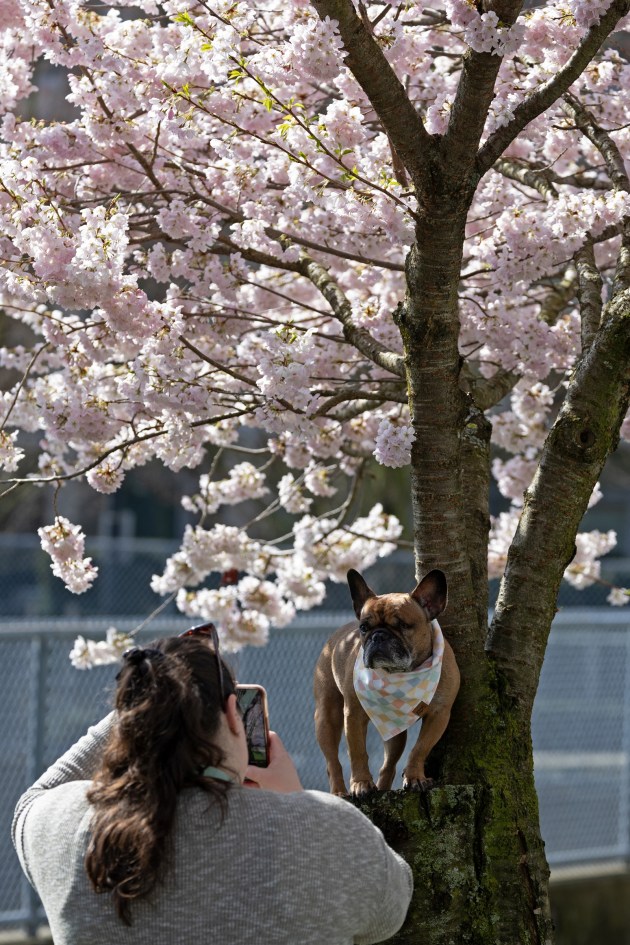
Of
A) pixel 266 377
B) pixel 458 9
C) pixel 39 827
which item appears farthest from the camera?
pixel 266 377

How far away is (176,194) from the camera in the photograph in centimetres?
421

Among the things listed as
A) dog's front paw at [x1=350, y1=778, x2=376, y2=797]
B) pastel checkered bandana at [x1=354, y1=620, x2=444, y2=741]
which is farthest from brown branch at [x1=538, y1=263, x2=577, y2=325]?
dog's front paw at [x1=350, y1=778, x2=376, y2=797]

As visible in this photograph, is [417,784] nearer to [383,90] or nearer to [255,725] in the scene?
[255,725]

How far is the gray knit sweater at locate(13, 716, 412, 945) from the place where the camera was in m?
1.99

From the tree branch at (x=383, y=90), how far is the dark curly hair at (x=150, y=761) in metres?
1.47

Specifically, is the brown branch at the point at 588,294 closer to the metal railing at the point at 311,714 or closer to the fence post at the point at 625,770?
the metal railing at the point at 311,714

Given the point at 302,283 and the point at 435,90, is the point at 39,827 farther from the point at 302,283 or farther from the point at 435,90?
the point at 302,283

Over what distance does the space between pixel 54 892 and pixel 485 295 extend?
3140 mm

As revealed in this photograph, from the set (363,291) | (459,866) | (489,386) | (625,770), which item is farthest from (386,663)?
(625,770)

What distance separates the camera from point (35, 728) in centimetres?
604

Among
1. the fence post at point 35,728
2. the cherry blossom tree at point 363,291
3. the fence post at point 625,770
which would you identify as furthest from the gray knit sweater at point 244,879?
the fence post at point 625,770

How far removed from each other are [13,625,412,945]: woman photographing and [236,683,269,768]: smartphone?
0.29m

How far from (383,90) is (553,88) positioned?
1.46ft

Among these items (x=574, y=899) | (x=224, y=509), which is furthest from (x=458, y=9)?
(x=224, y=509)
